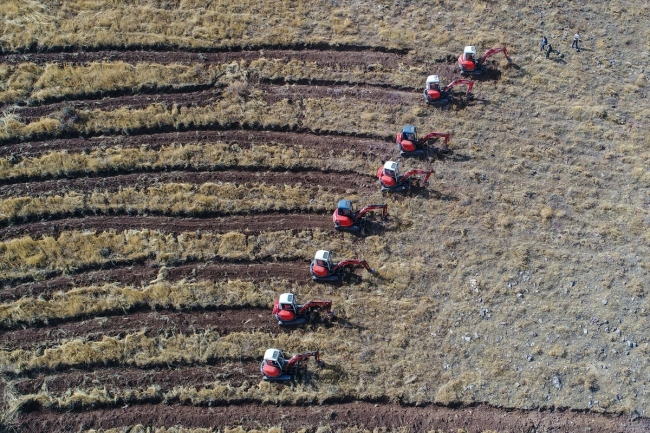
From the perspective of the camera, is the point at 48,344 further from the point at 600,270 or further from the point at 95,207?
the point at 600,270

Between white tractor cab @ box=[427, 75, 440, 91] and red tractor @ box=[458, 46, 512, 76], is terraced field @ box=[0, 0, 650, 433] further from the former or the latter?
white tractor cab @ box=[427, 75, 440, 91]

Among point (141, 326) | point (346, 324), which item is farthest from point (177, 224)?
point (346, 324)

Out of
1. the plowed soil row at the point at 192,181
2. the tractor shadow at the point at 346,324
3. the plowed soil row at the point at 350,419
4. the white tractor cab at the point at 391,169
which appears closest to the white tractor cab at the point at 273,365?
the plowed soil row at the point at 350,419

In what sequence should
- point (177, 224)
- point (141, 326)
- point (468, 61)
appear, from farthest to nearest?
point (468, 61), point (177, 224), point (141, 326)

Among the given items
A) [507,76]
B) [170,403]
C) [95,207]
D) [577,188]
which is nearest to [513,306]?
[577,188]

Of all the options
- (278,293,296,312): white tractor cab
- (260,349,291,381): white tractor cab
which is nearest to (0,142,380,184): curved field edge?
(278,293,296,312): white tractor cab

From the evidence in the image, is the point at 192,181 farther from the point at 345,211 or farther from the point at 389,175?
the point at 389,175
